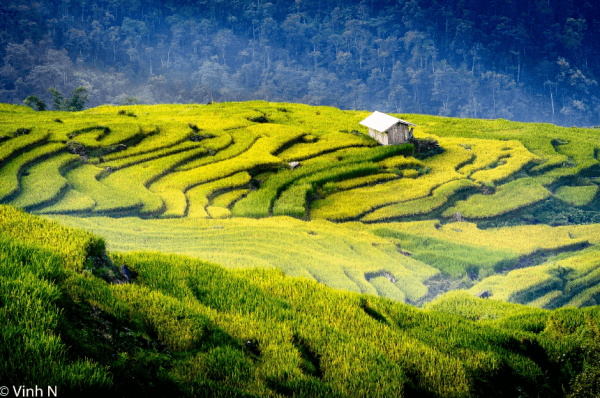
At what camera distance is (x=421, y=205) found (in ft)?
30.6

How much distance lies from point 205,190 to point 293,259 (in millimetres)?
3216

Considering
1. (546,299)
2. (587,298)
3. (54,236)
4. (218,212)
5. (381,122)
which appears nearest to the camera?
(54,236)

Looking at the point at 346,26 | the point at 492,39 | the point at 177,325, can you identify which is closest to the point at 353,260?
the point at 177,325

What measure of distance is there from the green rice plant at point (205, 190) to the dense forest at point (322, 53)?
42542 mm

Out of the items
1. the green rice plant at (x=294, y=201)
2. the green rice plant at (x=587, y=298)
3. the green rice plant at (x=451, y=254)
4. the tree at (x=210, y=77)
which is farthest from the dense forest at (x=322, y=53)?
the green rice plant at (x=587, y=298)

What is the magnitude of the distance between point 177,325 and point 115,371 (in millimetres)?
927

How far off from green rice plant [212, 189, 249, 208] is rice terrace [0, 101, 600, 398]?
0.04 metres

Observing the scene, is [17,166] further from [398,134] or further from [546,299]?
[546,299]

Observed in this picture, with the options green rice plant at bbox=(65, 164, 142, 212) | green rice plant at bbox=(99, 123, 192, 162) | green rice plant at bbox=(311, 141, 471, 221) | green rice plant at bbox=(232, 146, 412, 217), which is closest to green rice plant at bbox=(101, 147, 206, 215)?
green rice plant at bbox=(65, 164, 142, 212)

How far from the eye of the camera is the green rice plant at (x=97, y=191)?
8.13m

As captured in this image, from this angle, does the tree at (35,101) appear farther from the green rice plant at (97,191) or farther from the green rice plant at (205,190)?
the green rice plant at (205,190)

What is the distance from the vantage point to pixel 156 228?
7.54 m

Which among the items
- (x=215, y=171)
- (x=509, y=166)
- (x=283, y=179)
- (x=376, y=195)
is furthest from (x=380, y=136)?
(x=215, y=171)

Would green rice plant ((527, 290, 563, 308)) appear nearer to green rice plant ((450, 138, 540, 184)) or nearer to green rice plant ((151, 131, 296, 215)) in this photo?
green rice plant ((450, 138, 540, 184))
